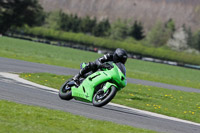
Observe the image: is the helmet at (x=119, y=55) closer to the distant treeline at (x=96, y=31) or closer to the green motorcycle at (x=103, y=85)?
the green motorcycle at (x=103, y=85)

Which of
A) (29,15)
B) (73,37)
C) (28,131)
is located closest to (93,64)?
(28,131)

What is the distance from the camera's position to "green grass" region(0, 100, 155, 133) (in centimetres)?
677

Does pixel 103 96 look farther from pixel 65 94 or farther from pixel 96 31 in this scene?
pixel 96 31

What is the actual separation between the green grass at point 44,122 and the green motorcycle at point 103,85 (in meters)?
1.68

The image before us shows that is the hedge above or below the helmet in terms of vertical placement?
below

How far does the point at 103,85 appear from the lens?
1034 centimetres

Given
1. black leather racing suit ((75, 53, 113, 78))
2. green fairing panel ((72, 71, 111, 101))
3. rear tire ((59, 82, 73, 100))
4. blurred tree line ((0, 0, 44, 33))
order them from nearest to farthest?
1. green fairing panel ((72, 71, 111, 101))
2. black leather racing suit ((75, 53, 113, 78))
3. rear tire ((59, 82, 73, 100))
4. blurred tree line ((0, 0, 44, 33))

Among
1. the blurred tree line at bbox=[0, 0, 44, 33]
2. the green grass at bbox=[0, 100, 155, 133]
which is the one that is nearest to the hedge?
the blurred tree line at bbox=[0, 0, 44, 33]

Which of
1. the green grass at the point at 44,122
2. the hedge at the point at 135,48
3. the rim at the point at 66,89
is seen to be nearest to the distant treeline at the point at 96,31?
the hedge at the point at 135,48

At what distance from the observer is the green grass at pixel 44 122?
6.77m

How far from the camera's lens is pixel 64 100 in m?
11.5

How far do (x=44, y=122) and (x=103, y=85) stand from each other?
124 inches

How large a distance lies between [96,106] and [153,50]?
4528 inches

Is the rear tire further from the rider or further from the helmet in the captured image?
the helmet
